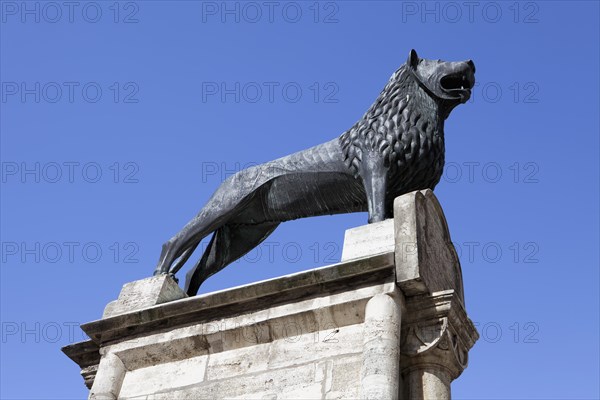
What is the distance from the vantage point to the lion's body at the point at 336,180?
27.4ft

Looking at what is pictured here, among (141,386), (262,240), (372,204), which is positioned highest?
(262,240)

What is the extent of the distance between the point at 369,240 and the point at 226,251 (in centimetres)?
237

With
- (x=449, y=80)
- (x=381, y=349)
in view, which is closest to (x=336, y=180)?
(x=449, y=80)

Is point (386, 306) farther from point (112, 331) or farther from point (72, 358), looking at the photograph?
point (72, 358)

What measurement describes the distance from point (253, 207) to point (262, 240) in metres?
0.51

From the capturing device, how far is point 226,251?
31.6 ft

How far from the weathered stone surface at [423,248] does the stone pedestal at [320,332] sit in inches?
0.5

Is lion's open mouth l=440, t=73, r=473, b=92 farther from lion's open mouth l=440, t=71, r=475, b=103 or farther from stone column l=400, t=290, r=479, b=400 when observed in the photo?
stone column l=400, t=290, r=479, b=400

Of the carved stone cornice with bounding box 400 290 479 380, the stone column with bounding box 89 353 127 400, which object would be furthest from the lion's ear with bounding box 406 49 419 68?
the stone column with bounding box 89 353 127 400

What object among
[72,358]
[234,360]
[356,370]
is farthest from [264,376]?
[72,358]

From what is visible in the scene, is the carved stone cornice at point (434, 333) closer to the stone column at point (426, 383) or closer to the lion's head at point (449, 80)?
the stone column at point (426, 383)

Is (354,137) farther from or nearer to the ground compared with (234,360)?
farther from the ground

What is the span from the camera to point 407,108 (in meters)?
8.63

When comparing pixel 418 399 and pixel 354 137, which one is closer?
pixel 418 399
